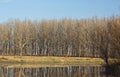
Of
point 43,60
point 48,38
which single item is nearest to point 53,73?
point 43,60

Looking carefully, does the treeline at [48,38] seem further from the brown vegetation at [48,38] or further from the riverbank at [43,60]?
the riverbank at [43,60]

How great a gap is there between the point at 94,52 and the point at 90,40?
411 centimetres

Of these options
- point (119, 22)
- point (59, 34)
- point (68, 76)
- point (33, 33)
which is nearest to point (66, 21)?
point (59, 34)

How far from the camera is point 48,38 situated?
104938 mm

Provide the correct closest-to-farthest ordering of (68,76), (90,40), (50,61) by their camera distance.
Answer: (68,76) < (50,61) < (90,40)

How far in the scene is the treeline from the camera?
10312cm

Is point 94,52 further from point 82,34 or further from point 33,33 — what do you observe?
point 33,33

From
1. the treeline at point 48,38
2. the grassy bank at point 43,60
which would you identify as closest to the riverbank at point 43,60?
the grassy bank at point 43,60

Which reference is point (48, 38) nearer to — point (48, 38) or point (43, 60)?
point (48, 38)

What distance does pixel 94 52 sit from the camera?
102062 millimetres

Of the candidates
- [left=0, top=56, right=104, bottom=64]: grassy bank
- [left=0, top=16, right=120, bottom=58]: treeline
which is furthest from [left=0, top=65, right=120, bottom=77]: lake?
[left=0, top=16, right=120, bottom=58]: treeline

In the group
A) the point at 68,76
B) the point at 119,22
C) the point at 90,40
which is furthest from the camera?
the point at 90,40

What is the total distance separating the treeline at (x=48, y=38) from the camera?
10312 cm

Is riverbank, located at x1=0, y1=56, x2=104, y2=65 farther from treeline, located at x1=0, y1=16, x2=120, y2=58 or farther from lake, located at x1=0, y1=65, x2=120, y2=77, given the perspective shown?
lake, located at x1=0, y1=65, x2=120, y2=77
